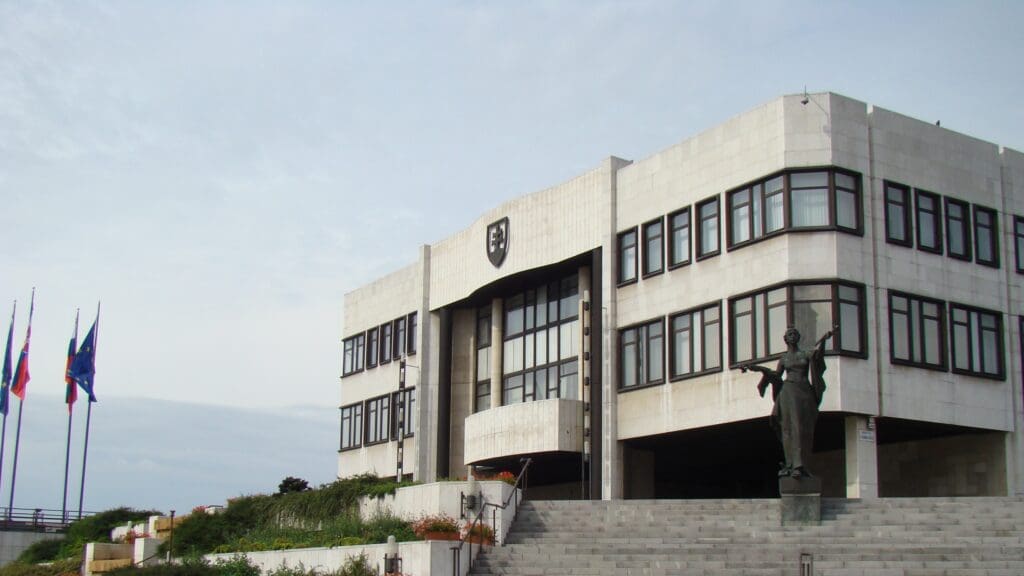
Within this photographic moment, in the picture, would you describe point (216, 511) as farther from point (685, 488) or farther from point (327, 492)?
point (685, 488)

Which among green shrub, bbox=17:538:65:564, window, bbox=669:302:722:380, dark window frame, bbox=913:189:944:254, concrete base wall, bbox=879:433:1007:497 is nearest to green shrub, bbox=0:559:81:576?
green shrub, bbox=17:538:65:564

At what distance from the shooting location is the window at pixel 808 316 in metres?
35.7

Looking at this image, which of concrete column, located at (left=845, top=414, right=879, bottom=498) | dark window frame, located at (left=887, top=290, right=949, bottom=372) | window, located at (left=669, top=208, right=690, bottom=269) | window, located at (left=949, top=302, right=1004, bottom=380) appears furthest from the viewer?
window, located at (left=669, top=208, right=690, bottom=269)

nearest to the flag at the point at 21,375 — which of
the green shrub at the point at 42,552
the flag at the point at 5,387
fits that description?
the flag at the point at 5,387

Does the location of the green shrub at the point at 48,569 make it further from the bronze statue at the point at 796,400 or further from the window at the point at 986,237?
the window at the point at 986,237

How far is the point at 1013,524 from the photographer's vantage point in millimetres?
27609

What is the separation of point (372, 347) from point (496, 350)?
10088mm

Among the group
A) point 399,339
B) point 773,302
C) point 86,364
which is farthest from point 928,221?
point 86,364

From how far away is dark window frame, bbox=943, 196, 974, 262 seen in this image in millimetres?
38688

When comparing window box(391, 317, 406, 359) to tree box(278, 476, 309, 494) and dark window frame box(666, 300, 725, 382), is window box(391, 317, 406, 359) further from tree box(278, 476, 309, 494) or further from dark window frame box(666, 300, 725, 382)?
dark window frame box(666, 300, 725, 382)

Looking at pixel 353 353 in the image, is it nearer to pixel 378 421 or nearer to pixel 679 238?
pixel 378 421

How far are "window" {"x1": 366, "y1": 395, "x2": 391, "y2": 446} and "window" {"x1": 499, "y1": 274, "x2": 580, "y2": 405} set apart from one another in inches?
320

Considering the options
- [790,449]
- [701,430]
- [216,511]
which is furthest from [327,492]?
[790,449]

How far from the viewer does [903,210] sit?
37.9 metres
